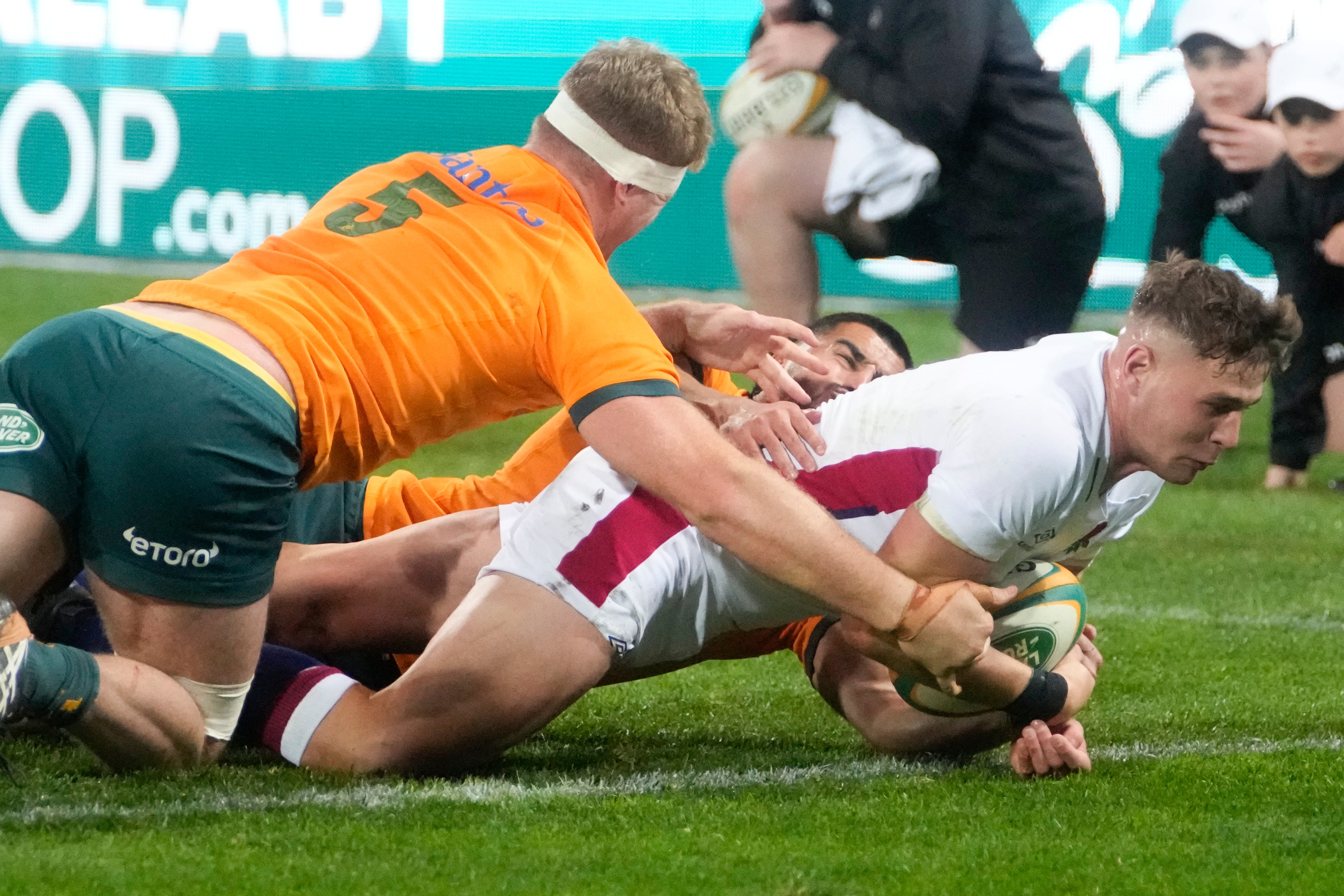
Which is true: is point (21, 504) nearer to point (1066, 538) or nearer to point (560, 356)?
point (560, 356)

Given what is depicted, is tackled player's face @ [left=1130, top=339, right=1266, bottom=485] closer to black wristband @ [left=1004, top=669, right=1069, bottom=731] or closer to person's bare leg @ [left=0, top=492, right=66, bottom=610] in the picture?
black wristband @ [left=1004, top=669, right=1069, bottom=731]

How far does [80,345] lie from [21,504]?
0.35 metres

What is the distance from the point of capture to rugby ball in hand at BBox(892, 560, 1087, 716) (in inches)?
147

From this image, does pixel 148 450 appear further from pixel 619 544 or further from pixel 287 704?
pixel 619 544

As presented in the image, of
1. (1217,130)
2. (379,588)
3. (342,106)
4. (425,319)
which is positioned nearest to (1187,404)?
(425,319)

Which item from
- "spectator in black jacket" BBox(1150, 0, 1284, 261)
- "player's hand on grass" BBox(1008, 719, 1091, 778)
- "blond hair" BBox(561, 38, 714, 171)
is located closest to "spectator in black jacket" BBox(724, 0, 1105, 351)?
"spectator in black jacket" BBox(1150, 0, 1284, 261)

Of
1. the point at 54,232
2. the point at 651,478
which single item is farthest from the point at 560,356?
the point at 54,232

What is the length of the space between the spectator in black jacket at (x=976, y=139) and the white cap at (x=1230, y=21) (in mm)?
1065

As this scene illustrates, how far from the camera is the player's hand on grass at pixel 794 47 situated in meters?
8.86

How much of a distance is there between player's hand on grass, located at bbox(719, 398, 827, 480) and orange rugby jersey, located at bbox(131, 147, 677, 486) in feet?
1.06

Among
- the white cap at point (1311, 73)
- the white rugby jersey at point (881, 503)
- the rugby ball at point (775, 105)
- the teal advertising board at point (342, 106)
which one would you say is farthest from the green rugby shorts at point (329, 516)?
the white cap at point (1311, 73)

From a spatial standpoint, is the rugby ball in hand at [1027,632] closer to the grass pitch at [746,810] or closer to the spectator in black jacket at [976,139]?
the grass pitch at [746,810]

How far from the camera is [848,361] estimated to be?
15.1 ft

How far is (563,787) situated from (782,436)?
2.99 feet
